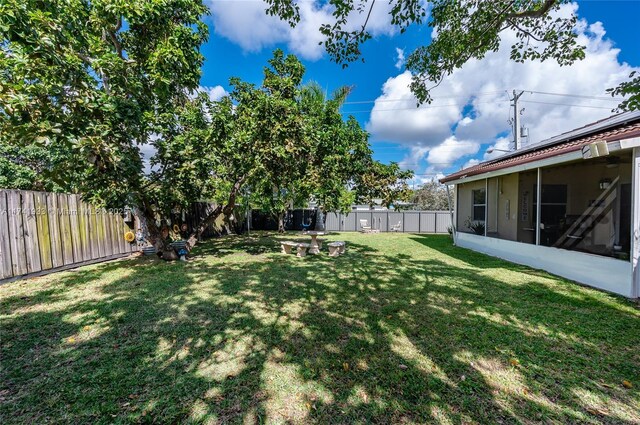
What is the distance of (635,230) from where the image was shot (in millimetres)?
4645

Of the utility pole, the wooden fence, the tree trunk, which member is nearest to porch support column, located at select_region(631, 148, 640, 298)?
the tree trunk

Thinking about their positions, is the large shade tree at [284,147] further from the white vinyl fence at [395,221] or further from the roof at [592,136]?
the white vinyl fence at [395,221]

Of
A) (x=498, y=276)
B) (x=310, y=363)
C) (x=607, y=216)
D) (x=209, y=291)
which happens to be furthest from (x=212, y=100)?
(x=607, y=216)

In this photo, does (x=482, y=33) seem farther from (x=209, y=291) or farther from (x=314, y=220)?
(x=314, y=220)

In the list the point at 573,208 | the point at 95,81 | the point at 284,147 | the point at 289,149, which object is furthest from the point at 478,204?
the point at 95,81

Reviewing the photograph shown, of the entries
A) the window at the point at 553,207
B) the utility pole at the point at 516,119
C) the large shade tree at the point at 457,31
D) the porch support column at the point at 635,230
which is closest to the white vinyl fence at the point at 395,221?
the utility pole at the point at 516,119

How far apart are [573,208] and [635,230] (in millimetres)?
4614

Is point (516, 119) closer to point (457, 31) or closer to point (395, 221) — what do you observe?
point (395, 221)

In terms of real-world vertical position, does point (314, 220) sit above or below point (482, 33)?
below

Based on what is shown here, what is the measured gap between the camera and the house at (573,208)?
194 inches

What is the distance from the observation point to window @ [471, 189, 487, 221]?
10852 mm

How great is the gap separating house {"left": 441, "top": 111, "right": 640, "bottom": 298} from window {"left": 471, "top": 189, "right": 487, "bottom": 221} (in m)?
0.04

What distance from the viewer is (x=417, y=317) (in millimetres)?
3812

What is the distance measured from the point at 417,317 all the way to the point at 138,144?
6.27 meters
